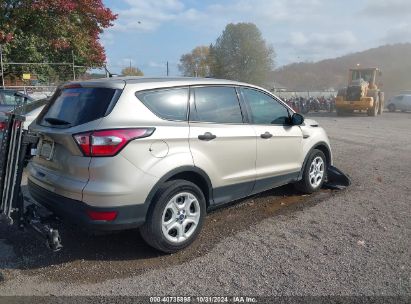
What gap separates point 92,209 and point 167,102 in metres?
1.26

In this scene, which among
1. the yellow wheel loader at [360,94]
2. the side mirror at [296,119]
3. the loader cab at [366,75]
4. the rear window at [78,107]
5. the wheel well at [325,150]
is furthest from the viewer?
the loader cab at [366,75]

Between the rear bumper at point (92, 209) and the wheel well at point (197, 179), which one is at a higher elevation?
the wheel well at point (197, 179)

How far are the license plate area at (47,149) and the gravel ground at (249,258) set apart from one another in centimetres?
Answer: 98

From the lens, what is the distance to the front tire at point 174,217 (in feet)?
12.3

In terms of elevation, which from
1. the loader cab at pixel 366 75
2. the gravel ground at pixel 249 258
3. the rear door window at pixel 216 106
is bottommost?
the gravel ground at pixel 249 258

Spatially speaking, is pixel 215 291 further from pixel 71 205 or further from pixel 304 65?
pixel 304 65

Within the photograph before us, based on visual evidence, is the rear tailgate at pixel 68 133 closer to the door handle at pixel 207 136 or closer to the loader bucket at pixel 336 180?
the door handle at pixel 207 136

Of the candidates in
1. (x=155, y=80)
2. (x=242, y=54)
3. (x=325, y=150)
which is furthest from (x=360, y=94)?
(x=242, y=54)

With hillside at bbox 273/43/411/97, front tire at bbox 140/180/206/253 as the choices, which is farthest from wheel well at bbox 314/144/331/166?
hillside at bbox 273/43/411/97

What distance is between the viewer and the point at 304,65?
137 metres

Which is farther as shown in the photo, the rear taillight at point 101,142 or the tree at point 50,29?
the tree at point 50,29

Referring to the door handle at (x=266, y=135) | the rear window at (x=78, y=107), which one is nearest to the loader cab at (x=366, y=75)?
the door handle at (x=266, y=135)

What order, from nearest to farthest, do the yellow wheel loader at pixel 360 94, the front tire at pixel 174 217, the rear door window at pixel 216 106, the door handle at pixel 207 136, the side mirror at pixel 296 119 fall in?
the front tire at pixel 174 217 < the door handle at pixel 207 136 < the rear door window at pixel 216 106 < the side mirror at pixel 296 119 < the yellow wheel loader at pixel 360 94

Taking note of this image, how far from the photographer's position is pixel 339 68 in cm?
13025
